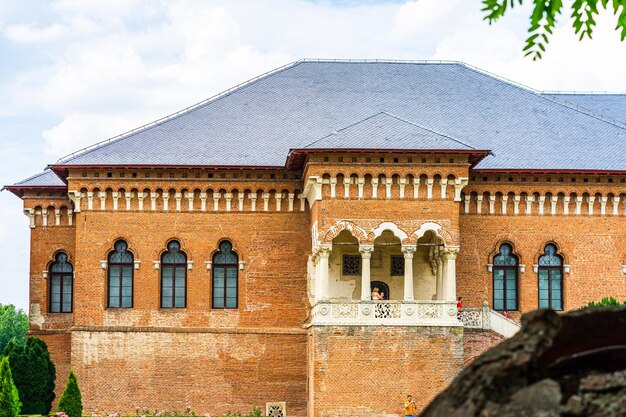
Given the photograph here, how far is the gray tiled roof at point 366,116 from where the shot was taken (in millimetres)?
30219

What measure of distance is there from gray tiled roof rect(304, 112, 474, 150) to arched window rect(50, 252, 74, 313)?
9.69m

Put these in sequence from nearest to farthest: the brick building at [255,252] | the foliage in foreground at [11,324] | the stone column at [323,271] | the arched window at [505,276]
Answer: the stone column at [323,271]
the brick building at [255,252]
the arched window at [505,276]
the foliage in foreground at [11,324]

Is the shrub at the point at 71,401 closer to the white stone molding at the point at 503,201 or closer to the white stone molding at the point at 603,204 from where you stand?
the white stone molding at the point at 503,201

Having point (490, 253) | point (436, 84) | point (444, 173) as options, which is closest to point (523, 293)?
point (490, 253)

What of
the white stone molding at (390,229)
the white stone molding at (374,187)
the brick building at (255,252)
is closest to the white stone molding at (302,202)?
the brick building at (255,252)

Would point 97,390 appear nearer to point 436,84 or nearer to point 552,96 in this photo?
point 436,84

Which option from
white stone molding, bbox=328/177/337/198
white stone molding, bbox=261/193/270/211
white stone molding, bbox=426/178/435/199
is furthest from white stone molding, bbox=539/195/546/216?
white stone molding, bbox=261/193/270/211

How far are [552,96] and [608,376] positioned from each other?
33279 mm

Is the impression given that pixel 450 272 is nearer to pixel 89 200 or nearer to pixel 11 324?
pixel 89 200

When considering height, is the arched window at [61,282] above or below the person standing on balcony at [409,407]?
above

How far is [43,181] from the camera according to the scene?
3234 centimetres

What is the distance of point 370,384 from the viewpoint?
83.6 ft

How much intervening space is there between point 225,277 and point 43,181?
22.5 ft

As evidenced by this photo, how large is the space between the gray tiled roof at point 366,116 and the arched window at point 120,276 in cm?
261
